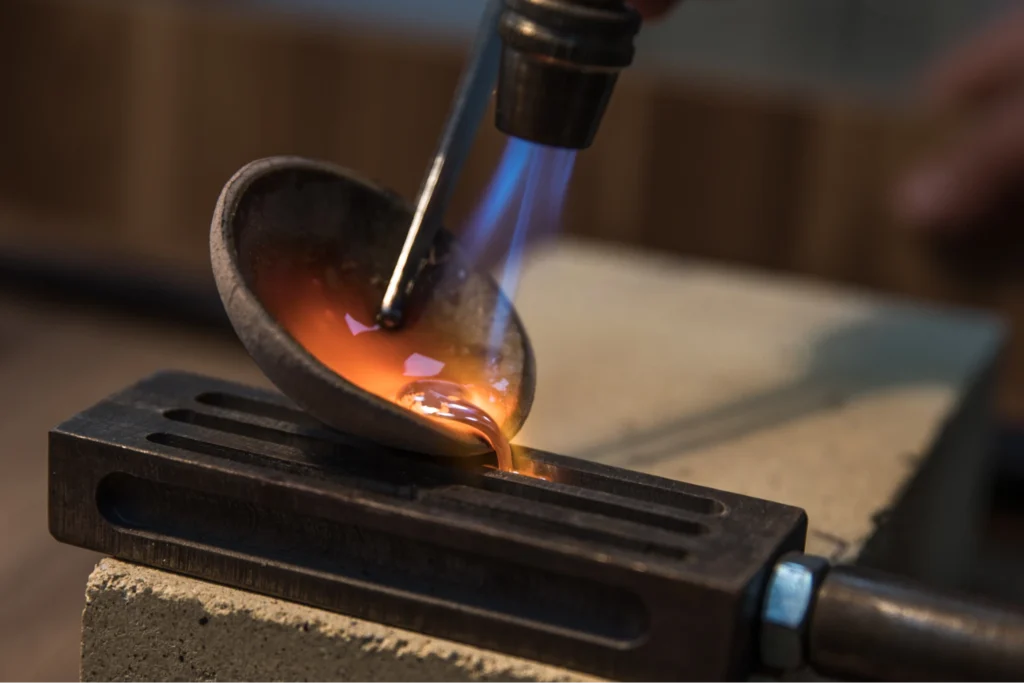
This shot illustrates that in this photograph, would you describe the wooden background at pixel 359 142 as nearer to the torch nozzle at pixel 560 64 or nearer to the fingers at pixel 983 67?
the fingers at pixel 983 67

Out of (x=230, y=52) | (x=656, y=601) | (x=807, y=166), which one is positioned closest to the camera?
(x=656, y=601)

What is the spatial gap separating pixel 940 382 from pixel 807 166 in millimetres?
832

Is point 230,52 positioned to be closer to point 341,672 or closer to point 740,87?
point 740,87

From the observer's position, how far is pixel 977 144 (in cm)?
179

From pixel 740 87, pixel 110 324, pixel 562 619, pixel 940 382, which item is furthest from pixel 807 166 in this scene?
pixel 562 619

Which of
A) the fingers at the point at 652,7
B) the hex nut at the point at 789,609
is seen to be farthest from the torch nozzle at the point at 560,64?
the hex nut at the point at 789,609

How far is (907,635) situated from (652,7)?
44 centimetres

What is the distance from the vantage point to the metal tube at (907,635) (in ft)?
1.91

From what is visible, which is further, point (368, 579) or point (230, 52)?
point (230, 52)

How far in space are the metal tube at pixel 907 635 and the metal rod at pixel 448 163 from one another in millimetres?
298

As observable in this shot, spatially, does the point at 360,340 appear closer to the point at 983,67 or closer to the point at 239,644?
the point at 239,644

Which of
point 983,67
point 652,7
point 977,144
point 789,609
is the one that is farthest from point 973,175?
point 789,609

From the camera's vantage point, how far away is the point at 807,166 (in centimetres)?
194

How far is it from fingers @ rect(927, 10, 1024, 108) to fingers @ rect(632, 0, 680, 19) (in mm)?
1086
